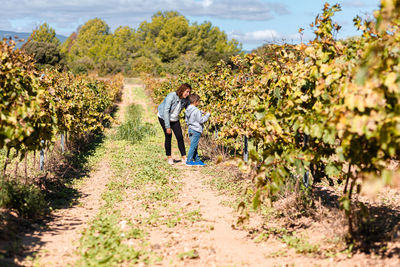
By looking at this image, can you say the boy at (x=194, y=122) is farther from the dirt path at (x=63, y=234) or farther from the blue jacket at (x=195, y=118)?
the dirt path at (x=63, y=234)

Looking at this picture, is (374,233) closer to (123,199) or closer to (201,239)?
(201,239)

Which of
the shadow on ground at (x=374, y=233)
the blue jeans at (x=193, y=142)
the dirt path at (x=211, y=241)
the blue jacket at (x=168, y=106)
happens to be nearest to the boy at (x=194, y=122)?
the blue jeans at (x=193, y=142)

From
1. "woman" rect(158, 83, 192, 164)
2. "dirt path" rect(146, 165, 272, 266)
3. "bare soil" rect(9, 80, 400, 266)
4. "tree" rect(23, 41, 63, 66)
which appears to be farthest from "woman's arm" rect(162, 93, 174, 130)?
"tree" rect(23, 41, 63, 66)

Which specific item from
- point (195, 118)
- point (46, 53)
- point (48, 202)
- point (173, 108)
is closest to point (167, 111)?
point (173, 108)

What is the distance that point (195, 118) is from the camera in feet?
27.0

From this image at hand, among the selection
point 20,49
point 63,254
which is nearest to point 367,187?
point 63,254

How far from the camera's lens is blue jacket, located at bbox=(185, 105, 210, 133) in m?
8.17

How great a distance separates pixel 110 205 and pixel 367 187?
3.75 m

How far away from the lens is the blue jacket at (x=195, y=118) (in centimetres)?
817

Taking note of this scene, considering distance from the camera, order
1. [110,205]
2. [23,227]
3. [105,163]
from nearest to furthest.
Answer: [23,227] → [110,205] → [105,163]

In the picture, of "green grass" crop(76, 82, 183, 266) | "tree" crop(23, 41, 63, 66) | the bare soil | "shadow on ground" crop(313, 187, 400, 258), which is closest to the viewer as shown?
"shadow on ground" crop(313, 187, 400, 258)

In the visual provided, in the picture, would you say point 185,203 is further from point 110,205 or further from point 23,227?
point 23,227

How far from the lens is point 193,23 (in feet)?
312

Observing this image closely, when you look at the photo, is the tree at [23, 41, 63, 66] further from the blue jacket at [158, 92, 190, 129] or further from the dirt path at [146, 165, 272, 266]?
the dirt path at [146, 165, 272, 266]
